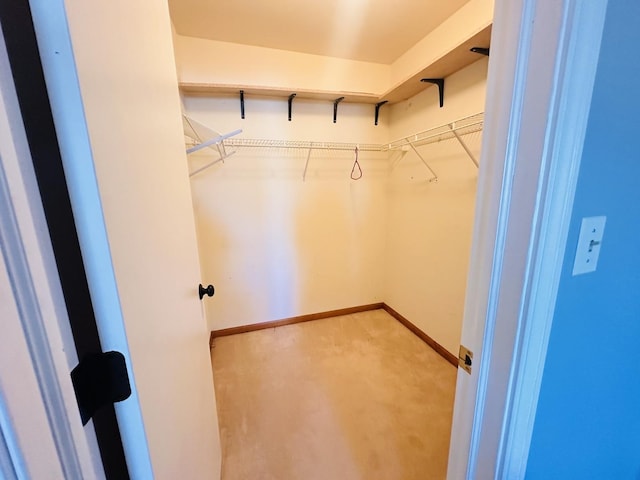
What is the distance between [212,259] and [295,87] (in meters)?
1.60

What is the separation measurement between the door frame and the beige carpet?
38.6 inches

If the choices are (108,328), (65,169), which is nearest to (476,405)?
(108,328)

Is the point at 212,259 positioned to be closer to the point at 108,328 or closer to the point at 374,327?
the point at 374,327

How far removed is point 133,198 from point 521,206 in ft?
2.44

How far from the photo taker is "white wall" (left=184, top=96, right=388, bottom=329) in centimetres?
228

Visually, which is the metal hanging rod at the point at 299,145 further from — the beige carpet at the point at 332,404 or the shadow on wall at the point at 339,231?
the beige carpet at the point at 332,404

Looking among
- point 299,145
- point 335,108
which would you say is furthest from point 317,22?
point 299,145

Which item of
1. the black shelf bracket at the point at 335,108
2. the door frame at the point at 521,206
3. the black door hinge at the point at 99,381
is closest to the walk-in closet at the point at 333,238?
the black shelf bracket at the point at 335,108

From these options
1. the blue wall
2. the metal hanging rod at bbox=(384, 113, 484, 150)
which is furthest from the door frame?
the metal hanging rod at bbox=(384, 113, 484, 150)

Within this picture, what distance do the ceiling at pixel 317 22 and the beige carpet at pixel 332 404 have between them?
245cm

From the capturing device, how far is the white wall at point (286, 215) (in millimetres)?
2281

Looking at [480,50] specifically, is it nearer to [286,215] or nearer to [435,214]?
[435,214]

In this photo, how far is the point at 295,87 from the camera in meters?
2.20

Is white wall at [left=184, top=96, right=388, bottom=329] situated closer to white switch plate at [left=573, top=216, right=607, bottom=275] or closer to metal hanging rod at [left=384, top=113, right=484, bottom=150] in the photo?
metal hanging rod at [left=384, top=113, right=484, bottom=150]
